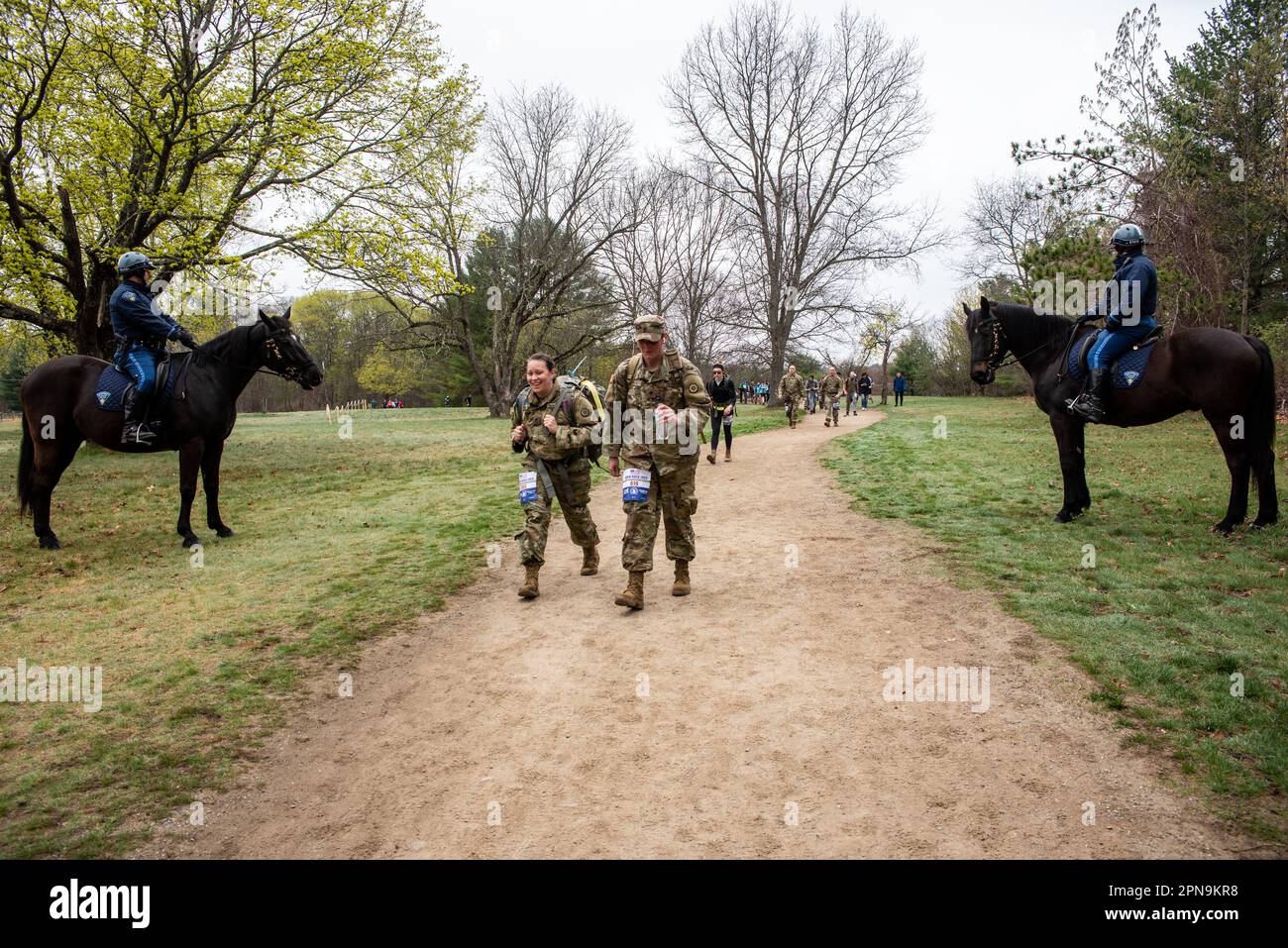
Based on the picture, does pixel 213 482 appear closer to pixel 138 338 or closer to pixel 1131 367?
pixel 138 338

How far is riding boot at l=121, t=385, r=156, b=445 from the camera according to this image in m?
8.98

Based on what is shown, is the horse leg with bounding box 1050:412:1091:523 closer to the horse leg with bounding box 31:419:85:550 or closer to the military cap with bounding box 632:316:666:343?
the military cap with bounding box 632:316:666:343

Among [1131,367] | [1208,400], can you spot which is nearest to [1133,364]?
[1131,367]

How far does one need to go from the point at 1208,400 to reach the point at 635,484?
6566 mm

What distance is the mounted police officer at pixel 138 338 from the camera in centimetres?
884

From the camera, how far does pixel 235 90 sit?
17281mm

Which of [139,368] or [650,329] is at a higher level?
[650,329]

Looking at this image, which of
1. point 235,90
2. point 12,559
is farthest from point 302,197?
point 12,559

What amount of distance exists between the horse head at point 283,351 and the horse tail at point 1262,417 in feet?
35.7

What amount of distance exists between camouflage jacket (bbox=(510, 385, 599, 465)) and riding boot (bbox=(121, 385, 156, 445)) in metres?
4.94

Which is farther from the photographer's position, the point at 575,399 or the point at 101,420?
the point at 101,420

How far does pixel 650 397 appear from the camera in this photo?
7.00 m

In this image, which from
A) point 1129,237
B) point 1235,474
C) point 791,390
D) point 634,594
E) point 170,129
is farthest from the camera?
point 791,390

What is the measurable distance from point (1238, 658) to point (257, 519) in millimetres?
11228
